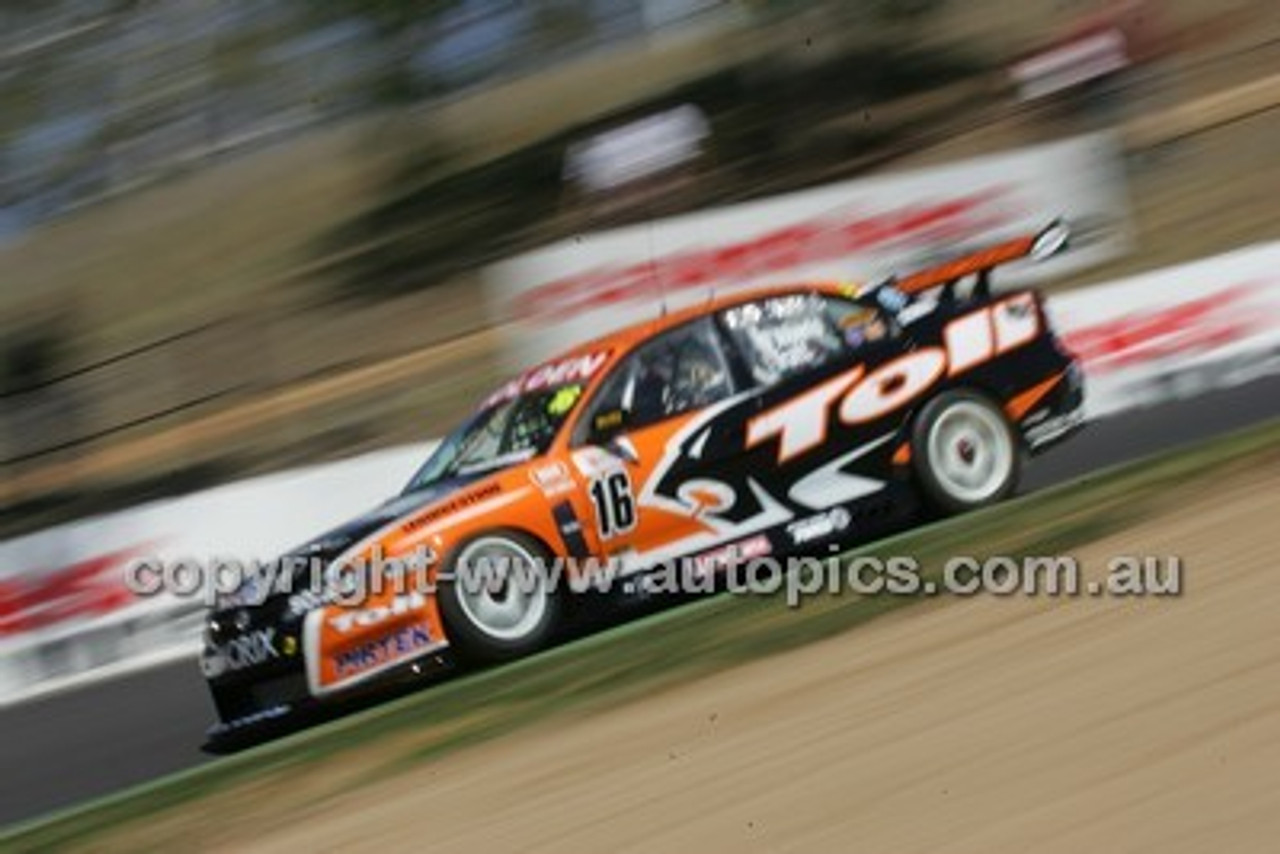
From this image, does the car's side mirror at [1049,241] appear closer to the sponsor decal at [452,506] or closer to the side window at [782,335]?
A: the side window at [782,335]

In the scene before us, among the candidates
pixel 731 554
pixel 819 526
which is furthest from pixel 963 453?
pixel 731 554

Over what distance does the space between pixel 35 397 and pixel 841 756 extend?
12322 millimetres

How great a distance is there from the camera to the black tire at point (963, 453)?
977 centimetres

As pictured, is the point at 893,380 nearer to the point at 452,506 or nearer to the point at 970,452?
the point at 970,452

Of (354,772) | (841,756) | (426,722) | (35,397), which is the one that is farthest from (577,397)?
(35,397)

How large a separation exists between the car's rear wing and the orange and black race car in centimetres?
1

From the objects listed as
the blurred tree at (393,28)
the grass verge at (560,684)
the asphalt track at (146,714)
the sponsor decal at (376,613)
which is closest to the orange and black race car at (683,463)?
the sponsor decal at (376,613)

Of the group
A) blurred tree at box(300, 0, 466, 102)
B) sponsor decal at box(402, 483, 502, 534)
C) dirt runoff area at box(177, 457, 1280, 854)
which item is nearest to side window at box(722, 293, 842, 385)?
sponsor decal at box(402, 483, 502, 534)

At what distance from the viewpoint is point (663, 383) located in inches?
375

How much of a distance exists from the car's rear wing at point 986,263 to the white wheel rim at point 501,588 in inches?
97.5

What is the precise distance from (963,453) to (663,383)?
1.43 meters

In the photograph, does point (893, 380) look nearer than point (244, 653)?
No

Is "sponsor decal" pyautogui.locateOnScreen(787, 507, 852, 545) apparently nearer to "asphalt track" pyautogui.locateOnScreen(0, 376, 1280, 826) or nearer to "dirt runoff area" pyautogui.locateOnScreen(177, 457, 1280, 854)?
"asphalt track" pyautogui.locateOnScreen(0, 376, 1280, 826)

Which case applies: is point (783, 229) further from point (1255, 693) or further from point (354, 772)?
Answer: point (1255, 693)
